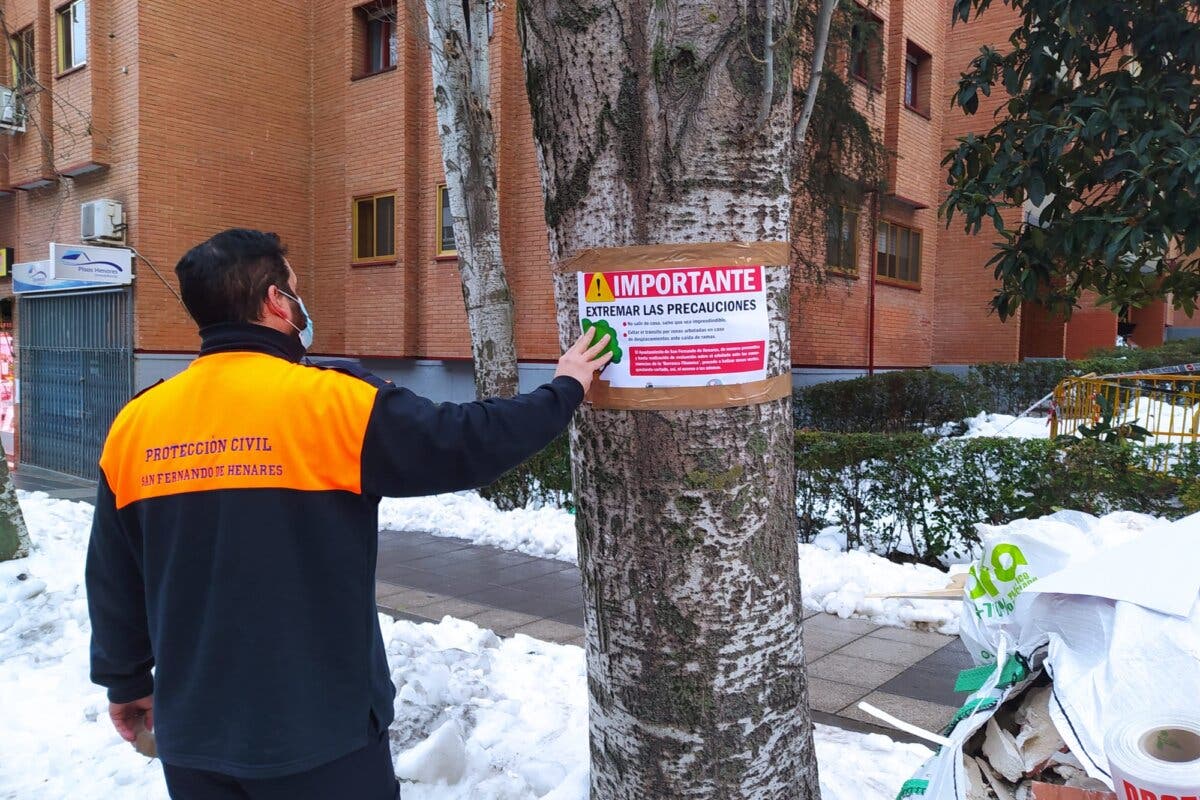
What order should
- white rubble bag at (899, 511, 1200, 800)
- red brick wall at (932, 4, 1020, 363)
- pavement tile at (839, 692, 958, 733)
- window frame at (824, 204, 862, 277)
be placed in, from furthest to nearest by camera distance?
red brick wall at (932, 4, 1020, 363), window frame at (824, 204, 862, 277), pavement tile at (839, 692, 958, 733), white rubble bag at (899, 511, 1200, 800)

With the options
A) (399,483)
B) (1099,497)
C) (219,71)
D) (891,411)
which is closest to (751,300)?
(399,483)

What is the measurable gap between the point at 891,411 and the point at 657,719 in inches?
473

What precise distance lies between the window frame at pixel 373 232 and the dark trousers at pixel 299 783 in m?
13.2

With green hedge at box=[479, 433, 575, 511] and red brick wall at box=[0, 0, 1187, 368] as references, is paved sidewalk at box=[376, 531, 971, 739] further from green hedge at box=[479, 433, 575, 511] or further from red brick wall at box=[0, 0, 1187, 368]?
red brick wall at box=[0, 0, 1187, 368]

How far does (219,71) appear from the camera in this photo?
1425 cm

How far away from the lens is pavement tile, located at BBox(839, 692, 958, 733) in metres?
4.20

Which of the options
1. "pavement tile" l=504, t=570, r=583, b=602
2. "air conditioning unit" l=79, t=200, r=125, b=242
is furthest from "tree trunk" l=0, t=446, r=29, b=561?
"air conditioning unit" l=79, t=200, r=125, b=242

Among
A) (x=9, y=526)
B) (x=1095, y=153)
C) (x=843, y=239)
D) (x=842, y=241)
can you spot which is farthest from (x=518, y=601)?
(x=843, y=239)

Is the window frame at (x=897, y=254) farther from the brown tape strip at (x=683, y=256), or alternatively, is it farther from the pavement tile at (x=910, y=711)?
the brown tape strip at (x=683, y=256)

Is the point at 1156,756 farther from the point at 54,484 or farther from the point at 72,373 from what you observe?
the point at 72,373

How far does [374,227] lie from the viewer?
49.2 feet

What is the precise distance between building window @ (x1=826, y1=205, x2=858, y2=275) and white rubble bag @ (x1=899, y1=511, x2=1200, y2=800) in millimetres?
8589

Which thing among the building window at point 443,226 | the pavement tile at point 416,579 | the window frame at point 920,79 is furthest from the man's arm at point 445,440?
the window frame at point 920,79

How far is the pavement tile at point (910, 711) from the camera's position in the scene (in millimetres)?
4196
